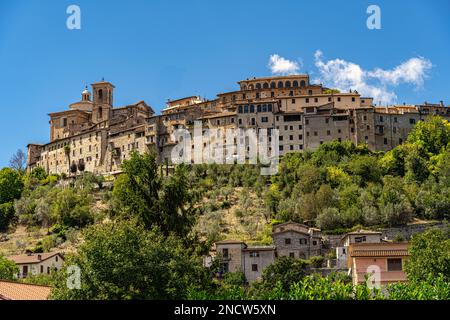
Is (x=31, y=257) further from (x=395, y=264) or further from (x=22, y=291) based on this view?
(x=22, y=291)

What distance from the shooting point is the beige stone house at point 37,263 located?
247 ft

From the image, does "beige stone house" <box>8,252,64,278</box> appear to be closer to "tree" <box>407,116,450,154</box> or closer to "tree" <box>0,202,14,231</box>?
"tree" <box>0,202,14,231</box>

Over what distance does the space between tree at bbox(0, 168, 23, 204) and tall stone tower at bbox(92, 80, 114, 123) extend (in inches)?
671

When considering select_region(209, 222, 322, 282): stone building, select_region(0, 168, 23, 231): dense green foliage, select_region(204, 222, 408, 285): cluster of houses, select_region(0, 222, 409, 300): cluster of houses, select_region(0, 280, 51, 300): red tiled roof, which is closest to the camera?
select_region(0, 280, 51, 300): red tiled roof

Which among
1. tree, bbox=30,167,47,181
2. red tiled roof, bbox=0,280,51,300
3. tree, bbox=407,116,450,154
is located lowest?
red tiled roof, bbox=0,280,51,300

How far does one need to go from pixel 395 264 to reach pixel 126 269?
2360cm

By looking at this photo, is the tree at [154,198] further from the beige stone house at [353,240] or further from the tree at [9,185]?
the tree at [9,185]

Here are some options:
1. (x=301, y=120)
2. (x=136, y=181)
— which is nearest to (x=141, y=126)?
(x=301, y=120)

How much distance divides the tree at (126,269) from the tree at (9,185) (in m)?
74.4

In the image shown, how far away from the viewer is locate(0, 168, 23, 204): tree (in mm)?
107125

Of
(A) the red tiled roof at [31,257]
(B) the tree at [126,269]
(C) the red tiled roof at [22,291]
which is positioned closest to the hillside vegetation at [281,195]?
(A) the red tiled roof at [31,257]

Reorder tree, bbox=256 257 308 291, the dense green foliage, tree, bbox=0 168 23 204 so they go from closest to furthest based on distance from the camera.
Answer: tree, bbox=256 257 308 291 → the dense green foliage → tree, bbox=0 168 23 204

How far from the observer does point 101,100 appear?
123125mm

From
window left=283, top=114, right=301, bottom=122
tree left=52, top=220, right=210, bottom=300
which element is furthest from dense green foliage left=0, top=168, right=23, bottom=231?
tree left=52, top=220, right=210, bottom=300
